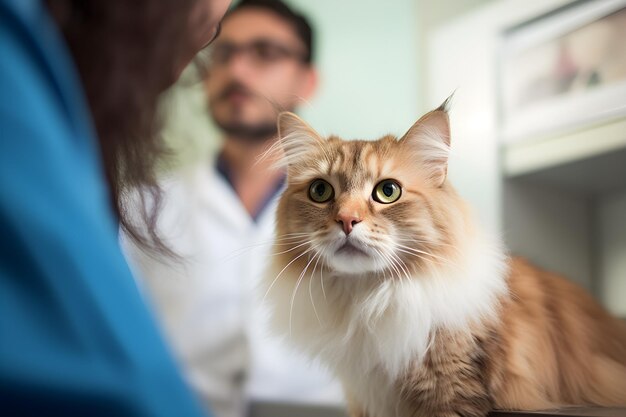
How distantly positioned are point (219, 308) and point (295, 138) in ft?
3.87

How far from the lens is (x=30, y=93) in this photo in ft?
1.22

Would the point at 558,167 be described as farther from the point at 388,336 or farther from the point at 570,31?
the point at 388,336

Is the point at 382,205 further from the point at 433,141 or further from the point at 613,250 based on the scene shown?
the point at 613,250

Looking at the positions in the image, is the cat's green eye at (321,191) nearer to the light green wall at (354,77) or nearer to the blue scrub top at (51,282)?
the blue scrub top at (51,282)

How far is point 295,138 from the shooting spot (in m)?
0.74

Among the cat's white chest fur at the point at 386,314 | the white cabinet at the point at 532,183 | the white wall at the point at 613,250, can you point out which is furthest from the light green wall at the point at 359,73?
the cat's white chest fur at the point at 386,314

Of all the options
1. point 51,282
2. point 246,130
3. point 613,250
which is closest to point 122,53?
point 51,282

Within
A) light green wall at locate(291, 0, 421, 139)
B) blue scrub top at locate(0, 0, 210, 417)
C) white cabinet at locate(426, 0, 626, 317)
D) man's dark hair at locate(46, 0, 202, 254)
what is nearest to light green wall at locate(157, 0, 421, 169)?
light green wall at locate(291, 0, 421, 139)

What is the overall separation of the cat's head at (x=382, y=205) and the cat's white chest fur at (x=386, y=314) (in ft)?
0.08

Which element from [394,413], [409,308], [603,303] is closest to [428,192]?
[409,308]

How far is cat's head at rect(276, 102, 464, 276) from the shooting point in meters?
0.64

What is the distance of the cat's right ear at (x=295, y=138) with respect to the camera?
721mm

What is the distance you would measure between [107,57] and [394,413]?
1.57ft

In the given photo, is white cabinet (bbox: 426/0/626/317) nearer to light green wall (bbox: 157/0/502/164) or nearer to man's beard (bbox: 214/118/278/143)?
light green wall (bbox: 157/0/502/164)
